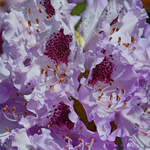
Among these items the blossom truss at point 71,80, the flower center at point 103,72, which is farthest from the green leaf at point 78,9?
the flower center at point 103,72

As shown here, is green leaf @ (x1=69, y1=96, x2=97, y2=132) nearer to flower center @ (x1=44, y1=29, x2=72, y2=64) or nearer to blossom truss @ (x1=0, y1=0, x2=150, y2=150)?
blossom truss @ (x1=0, y1=0, x2=150, y2=150)

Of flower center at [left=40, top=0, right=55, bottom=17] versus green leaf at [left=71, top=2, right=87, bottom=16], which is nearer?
flower center at [left=40, top=0, right=55, bottom=17]

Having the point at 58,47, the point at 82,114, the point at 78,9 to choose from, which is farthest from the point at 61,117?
the point at 78,9

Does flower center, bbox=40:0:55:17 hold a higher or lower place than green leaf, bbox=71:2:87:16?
higher

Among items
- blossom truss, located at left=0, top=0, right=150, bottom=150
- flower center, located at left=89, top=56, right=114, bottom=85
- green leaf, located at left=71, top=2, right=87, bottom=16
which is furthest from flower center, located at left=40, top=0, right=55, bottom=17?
green leaf, located at left=71, top=2, right=87, bottom=16

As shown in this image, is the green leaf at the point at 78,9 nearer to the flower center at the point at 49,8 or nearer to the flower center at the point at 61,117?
the flower center at the point at 49,8

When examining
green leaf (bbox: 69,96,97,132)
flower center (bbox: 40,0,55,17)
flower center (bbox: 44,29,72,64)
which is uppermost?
flower center (bbox: 40,0,55,17)

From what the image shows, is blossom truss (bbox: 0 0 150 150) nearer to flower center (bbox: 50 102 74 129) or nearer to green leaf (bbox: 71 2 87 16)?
flower center (bbox: 50 102 74 129)
